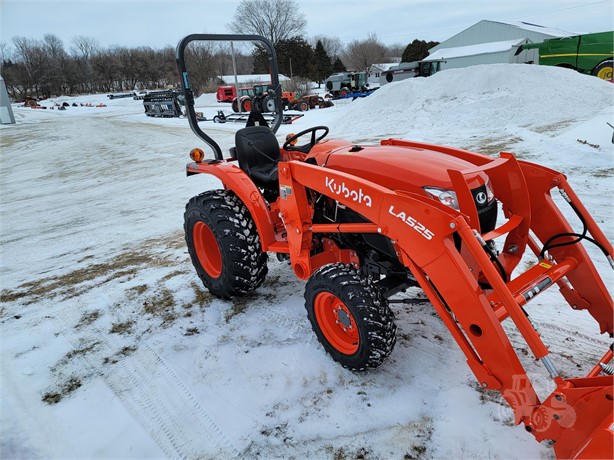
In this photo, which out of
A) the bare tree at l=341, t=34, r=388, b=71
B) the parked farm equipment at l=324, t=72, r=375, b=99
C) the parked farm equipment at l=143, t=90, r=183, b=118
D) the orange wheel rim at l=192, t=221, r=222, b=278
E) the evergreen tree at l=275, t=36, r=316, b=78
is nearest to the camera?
the orange wheel rim at l=192, t=221, r=222, b=278

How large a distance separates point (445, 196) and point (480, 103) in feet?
40.7

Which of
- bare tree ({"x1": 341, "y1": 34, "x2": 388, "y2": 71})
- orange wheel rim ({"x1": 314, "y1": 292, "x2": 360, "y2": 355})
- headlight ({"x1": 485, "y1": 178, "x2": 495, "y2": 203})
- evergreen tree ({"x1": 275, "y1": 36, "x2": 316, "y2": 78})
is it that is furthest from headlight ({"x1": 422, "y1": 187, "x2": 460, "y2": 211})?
bare tree ({"x1": 341, "y1": 34, "x2": 388, "y2": 71})

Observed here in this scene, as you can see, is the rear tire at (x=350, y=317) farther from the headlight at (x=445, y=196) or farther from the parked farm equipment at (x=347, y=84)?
the parked farm equipment at (x=347, y=84)

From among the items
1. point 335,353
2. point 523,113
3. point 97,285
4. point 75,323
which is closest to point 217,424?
point 335,353

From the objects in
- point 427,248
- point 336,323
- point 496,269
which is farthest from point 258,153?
point 496,269

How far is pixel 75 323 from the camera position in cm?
346

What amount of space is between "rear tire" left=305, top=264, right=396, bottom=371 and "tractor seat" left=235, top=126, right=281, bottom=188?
4.09 feet

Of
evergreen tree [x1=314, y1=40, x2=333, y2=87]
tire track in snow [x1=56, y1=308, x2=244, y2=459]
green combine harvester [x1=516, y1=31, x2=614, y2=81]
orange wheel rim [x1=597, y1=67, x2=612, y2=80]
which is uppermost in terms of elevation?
evergreen tree [x1=314, y1=40, x2=333, y2=87]

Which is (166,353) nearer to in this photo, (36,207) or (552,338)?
(552,338)

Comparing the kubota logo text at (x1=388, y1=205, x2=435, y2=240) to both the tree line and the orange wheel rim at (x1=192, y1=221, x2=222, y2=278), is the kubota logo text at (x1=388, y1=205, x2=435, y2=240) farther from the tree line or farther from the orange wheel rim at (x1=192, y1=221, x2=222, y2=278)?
the tree line

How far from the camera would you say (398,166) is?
96.8 inches

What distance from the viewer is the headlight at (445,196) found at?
224cm

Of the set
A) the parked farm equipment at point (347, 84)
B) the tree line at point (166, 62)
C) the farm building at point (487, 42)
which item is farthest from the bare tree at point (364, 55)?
the parked farm equipment at point (347, 84)

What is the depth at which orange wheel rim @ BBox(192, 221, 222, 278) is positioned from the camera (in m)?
3.69
